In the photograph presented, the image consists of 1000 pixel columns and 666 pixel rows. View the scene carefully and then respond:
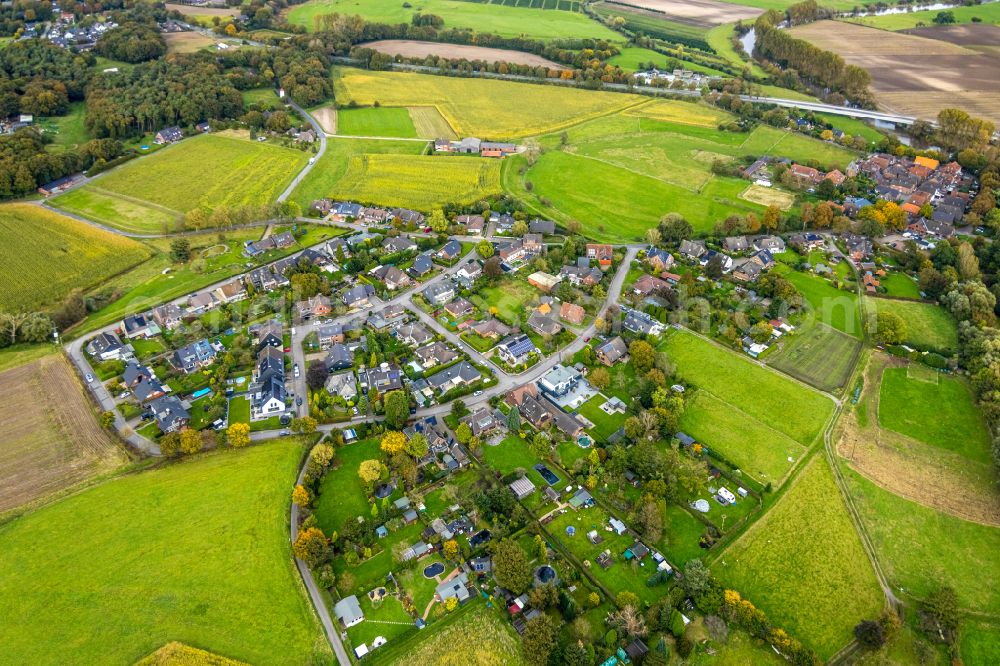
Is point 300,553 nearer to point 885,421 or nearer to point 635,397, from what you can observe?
point 635,397

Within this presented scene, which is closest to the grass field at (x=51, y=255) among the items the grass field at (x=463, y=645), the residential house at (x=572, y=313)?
the residential house at (x=572, y=313)

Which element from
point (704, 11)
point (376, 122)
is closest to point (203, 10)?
point (376, 122)

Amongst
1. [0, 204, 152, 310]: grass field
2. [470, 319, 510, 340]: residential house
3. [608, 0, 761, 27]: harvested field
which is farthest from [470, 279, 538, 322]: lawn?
[608, 0, 761, 27]: harvested field

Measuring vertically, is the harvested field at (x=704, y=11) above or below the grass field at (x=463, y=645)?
above

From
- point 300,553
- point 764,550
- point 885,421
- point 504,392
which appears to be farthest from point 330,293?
point 885,421

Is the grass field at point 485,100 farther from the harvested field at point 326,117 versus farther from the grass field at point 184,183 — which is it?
the grass field at point 184,183

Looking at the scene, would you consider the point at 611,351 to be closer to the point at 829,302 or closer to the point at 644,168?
the point at 829,302
